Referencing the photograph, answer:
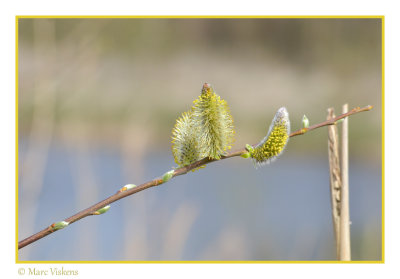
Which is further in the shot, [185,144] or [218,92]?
[218,92]

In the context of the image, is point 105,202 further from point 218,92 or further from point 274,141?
point 218,92

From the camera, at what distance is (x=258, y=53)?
315 cm

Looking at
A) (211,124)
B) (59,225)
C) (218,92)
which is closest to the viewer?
(59,225)

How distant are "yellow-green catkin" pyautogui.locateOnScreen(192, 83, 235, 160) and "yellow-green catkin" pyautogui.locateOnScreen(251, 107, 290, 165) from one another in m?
0.05

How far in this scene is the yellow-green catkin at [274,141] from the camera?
56 cm

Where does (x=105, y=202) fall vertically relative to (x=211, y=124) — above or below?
below

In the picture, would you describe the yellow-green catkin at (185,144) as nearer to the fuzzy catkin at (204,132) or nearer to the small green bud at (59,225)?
the fuzzy catkin at (204,132)

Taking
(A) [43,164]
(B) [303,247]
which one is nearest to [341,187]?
(A) [43,164]

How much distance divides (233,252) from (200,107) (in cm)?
109

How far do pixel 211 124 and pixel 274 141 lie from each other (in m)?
0.10

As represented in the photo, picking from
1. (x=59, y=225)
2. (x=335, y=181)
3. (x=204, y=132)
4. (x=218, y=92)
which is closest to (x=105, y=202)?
(x=59, y=225)

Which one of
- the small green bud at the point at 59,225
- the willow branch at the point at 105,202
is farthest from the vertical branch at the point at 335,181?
the small green bud at the point at 59,225

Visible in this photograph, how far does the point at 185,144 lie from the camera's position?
1.98 feet

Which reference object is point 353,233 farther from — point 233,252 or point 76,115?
point 76,115
